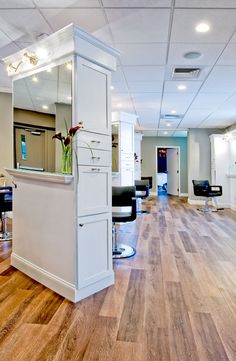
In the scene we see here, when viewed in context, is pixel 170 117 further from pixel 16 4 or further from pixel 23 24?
pixel 16 4

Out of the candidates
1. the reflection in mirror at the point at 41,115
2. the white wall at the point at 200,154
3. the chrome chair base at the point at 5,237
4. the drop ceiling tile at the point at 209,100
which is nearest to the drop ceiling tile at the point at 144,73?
the drop ceiling tile at the point at 209,100

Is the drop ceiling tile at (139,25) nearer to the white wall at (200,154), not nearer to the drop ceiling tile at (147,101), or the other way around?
the drop ceiling tile at (147,101)

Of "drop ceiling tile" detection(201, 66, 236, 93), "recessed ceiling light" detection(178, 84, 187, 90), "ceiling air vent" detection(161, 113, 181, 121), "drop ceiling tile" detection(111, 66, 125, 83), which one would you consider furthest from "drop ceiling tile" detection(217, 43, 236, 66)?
"ceiling air vent" detection(161, 113, 181, 121)

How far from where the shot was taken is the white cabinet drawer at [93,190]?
236 centimetres

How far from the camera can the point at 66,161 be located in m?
2.41

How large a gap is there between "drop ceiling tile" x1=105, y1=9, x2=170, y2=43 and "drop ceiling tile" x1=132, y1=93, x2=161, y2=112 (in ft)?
6.94

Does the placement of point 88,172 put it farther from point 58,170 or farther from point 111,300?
point 111,300

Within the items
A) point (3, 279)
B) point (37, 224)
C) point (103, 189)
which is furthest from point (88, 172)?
point (3, 279)

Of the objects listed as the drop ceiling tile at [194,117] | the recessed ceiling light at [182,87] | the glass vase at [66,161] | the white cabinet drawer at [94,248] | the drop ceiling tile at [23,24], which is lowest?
the white cabinet drawer at [94,248]

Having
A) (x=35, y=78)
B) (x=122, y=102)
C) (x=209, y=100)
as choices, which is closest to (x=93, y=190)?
(x=35, y=78)

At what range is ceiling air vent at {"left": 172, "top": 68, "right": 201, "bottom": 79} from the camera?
382 centimetres

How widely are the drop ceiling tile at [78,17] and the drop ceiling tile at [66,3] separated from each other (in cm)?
7

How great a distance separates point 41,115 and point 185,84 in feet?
8.76

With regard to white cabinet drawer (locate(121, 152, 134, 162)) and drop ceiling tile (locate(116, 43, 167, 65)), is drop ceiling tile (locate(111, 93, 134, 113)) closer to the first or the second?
white cabinet drawer (locate(121, 152, 134, 162))
